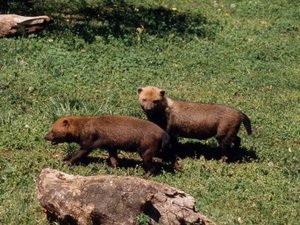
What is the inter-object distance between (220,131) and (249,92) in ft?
Answer: 13.1

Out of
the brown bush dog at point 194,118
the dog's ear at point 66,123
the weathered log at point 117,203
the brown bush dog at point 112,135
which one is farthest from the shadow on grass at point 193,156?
the weathered log at point 117,203

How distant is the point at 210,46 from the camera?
16.5 m

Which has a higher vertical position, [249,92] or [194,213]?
[194,213]

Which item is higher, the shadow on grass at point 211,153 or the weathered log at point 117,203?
the weathered log at point 117,203

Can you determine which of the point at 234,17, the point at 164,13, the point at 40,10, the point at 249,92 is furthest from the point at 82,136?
the point at 234,17

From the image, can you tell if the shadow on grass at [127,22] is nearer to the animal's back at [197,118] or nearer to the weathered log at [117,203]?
the animal's back at [197,118]

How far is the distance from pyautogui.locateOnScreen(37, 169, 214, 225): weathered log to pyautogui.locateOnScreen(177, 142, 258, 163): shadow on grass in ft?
11.0

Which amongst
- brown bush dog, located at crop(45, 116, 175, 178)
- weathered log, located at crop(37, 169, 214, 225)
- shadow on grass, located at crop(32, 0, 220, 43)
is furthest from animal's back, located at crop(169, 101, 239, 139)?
shadow on grass, located at crop(32, 0, 220, 43)

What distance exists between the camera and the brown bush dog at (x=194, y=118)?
10133mm

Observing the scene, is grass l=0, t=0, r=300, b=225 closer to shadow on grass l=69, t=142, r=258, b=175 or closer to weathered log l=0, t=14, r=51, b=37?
shadow on grass l=69, t=142, r=258, b=175

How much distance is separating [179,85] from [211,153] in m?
3.43

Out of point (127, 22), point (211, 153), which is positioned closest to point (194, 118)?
point (211, 153)

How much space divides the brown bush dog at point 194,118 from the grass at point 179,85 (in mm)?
393

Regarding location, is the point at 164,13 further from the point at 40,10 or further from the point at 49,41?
the point at 49,41
